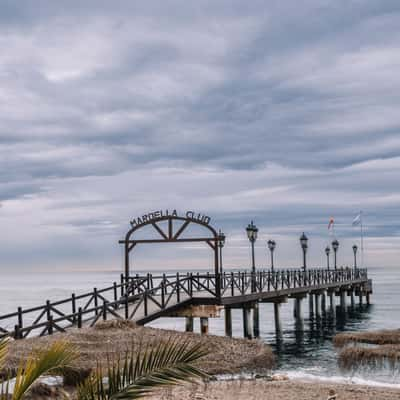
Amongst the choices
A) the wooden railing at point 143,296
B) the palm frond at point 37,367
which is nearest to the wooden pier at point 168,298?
the wooden railing at point 143,296

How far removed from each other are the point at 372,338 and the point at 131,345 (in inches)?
500

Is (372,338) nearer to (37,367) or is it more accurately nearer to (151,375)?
(151,375)

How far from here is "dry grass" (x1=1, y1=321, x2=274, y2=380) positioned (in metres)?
15.9

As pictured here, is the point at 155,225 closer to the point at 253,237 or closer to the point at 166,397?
the point at 253,237

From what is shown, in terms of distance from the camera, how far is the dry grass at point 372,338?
86.7ft

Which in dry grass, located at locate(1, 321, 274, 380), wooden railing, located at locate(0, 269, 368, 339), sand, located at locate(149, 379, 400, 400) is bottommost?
sand, located at locate(149, 379, 400, 400)

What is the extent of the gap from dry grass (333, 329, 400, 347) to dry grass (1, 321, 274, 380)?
8.82 metres

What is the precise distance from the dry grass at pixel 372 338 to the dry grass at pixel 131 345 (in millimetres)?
8819

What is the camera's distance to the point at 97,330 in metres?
19.4

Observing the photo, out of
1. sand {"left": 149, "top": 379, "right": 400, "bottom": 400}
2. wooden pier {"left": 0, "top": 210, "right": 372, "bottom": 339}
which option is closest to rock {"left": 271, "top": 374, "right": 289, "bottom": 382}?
sand {"left": 149, "top": 379, "right": 400, "bottom": 400}

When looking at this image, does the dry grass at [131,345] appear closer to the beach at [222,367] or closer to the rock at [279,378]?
the beach at [222,367]

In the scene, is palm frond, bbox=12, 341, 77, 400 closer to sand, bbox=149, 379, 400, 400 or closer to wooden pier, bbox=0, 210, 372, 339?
sand, bbox=149, 379, 400, 400

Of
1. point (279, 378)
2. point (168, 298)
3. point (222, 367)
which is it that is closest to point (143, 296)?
point (168, 298)

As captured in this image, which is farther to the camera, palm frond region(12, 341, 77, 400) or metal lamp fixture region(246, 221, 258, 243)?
metal lamp fixture region(246, 221, 258, 243)
